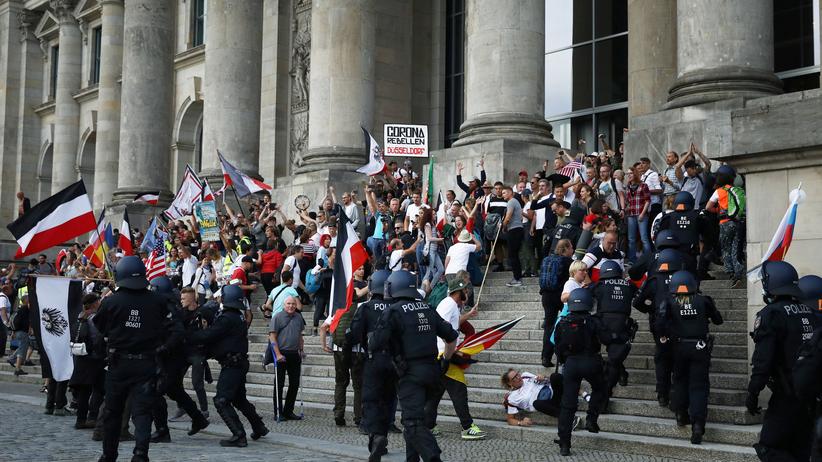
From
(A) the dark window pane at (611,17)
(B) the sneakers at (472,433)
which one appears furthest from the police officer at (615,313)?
(A) the dark window pane at (611,17)

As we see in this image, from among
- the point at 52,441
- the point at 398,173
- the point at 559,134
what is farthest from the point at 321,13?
the point at 52,441

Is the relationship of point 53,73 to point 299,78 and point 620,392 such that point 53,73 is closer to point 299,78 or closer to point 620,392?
point 299,78

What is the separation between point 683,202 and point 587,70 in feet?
41.0

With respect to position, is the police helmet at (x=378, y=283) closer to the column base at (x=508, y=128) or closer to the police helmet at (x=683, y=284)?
the police helmet at (x=683, y=284)

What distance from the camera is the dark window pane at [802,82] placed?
1969 cm

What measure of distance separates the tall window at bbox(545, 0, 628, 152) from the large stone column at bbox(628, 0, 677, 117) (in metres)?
2.84

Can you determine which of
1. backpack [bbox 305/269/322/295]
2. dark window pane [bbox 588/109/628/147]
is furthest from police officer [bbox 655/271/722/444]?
dark window pane [bbox 588/109/628/147]

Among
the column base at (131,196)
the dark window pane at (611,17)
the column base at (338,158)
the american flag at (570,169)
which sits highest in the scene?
the dark window pane at (611,17)

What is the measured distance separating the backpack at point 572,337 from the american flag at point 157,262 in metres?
10.1

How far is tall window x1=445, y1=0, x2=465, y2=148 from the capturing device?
27.6 m

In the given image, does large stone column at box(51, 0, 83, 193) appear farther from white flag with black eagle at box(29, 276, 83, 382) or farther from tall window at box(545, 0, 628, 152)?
white flag with black eagle at box(29, 276, 83, 382)

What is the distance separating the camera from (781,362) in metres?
7.30

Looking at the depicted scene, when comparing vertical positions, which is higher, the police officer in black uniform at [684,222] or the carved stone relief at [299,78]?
the carved stone relief at [299,78]

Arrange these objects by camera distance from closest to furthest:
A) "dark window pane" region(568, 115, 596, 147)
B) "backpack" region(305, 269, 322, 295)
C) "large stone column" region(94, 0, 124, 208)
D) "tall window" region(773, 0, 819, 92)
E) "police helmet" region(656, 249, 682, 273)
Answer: "police helmet" region(656, 249, 682, 273) < "backpack" region(305, 269, 322, 295) < "tall window" region(773, 0, 819, 92) < "dark window pane" region(568, 115, 596, 147) < "large stone column" region(94, 0, 124, 208)
